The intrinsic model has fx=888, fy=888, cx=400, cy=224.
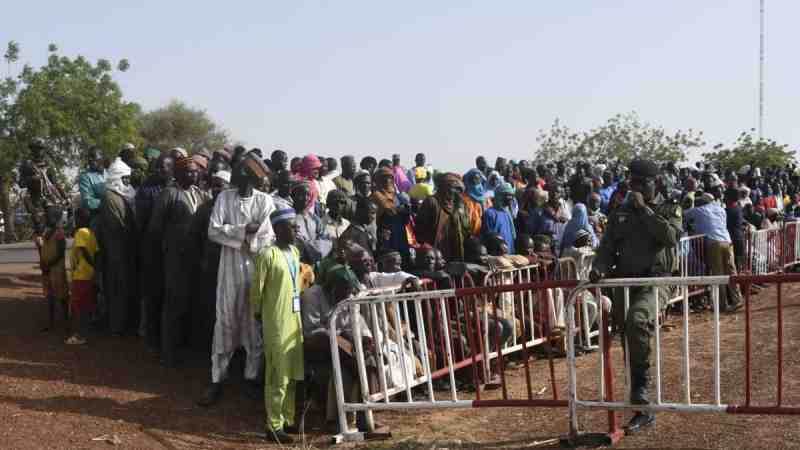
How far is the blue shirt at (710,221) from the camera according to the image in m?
13.1

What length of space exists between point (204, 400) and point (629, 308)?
3.71 m

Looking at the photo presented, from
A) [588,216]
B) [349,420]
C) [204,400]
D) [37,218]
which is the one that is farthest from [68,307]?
[588,216]

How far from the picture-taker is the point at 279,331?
23.6 ft

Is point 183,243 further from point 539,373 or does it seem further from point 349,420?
point 539,373

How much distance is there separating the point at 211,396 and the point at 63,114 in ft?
75.1

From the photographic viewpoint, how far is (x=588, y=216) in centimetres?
1206

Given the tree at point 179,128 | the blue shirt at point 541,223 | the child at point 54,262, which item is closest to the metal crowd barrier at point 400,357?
the blue shirt at point 541,223

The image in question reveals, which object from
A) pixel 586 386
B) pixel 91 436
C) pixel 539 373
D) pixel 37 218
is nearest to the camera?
pixel 91 436

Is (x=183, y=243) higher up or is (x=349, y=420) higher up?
(x=183, y=243)

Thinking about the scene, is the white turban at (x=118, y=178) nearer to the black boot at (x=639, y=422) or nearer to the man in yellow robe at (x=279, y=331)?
the man in yellow robe at (x=279, y=331)

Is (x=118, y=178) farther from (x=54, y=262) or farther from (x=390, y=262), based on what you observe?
(x=390, y=262)

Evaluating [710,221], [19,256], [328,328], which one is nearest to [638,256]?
[328,328]

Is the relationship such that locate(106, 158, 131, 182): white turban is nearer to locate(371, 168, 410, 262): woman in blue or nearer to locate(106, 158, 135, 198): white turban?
locate(106, 158, 135, 198): white turban

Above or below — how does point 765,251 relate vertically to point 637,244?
below
